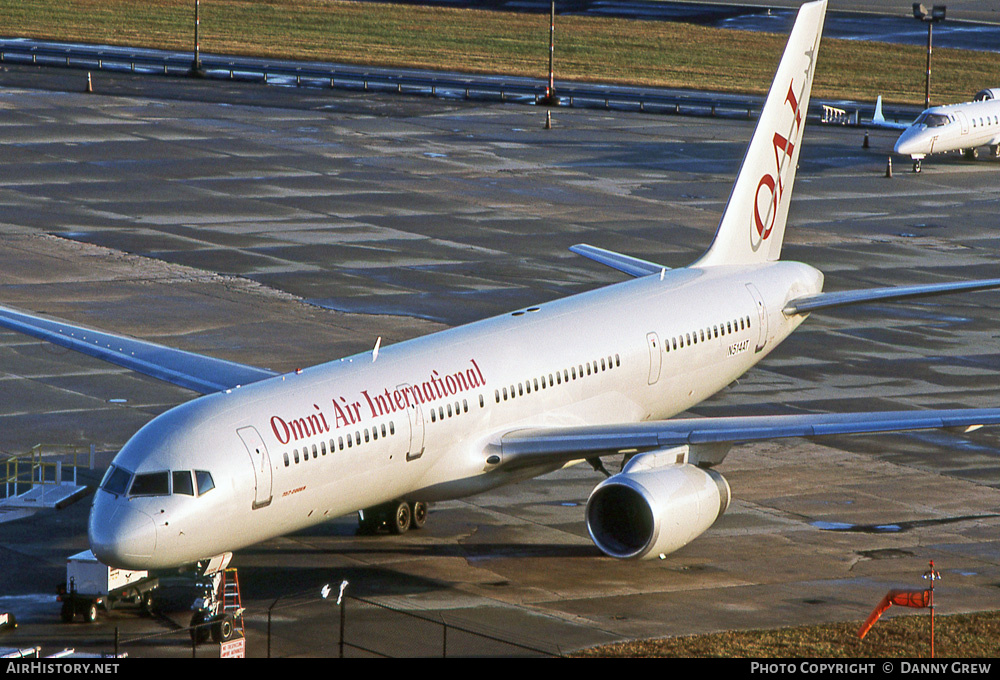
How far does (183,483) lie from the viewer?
26.7 metres

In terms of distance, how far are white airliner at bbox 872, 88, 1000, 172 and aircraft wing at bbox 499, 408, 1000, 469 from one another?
193 ft

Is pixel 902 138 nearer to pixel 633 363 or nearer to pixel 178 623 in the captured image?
pixel 633 363

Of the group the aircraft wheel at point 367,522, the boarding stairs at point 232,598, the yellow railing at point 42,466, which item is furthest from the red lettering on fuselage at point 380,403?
the yellow railing at point 42,466

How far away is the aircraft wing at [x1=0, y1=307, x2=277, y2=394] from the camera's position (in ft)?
113

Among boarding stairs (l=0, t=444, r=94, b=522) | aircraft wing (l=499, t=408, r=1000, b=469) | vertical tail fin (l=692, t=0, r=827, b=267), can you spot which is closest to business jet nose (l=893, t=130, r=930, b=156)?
vertical tail fin (l=692, t=0, r=827, b=267)

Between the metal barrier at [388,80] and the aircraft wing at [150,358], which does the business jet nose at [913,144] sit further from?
the aircraft wing at [150,358]

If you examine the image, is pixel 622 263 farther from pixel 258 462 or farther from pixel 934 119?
pixel 934 119

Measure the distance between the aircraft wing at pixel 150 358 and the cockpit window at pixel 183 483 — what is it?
6.65 m

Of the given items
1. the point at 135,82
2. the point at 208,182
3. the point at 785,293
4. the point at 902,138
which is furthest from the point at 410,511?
the point at 135,82

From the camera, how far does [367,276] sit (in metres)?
59.5

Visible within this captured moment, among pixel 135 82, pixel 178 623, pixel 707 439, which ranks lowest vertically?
pixel 178 623

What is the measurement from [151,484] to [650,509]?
907cm

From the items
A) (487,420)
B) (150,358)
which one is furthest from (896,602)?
(150,358)
